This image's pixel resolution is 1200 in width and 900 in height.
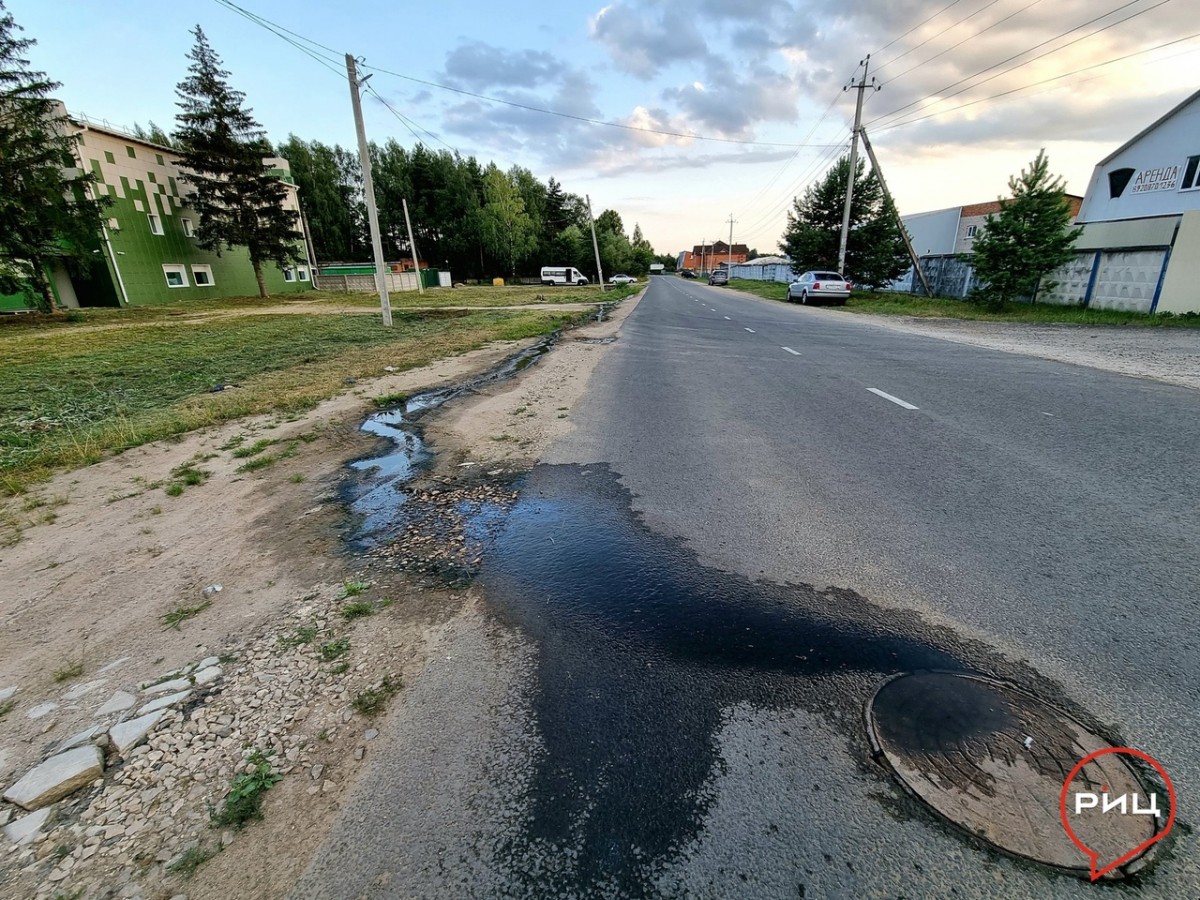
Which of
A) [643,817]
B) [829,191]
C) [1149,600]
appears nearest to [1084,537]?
[1149,600]

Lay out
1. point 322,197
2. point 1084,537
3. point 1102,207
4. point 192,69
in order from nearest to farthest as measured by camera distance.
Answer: point 1084,537, point 1102,207, point 192,69, point 322,197

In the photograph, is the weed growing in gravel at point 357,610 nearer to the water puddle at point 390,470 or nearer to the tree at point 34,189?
the water puddle at point 390,470

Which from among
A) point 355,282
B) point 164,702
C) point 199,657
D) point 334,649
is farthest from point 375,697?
point 355,282

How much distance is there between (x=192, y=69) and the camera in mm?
29312

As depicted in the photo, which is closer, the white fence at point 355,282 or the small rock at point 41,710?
the small rock at point 41,710

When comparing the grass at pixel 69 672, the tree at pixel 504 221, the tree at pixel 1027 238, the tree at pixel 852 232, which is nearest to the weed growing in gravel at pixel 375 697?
the grass at pixel 69 672

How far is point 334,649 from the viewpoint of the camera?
2582 millimetres

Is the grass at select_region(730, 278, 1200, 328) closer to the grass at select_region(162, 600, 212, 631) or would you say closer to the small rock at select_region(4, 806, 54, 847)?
the grass at select_region(162, 600, 212, 631)

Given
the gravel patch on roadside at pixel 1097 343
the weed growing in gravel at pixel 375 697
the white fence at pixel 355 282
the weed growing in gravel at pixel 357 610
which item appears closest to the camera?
the weed growing in gravel at pixel 375 697

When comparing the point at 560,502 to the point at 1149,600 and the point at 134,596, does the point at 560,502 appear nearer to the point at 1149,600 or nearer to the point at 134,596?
the point at 134,596

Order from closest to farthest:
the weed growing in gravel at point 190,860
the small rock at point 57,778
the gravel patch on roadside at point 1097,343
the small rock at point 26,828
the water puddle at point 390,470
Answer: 1. the weed growing in gravel at point 190,860
2. the small rock at point 26,828
3. the small rock at point 57,778
4. the water puddle at point 390,470
5. the gravel patch on roadside at point 1097,343

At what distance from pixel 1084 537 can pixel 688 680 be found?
3.01m

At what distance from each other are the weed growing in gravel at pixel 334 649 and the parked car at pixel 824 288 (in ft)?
91.6

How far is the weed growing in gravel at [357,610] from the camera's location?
112 inches
